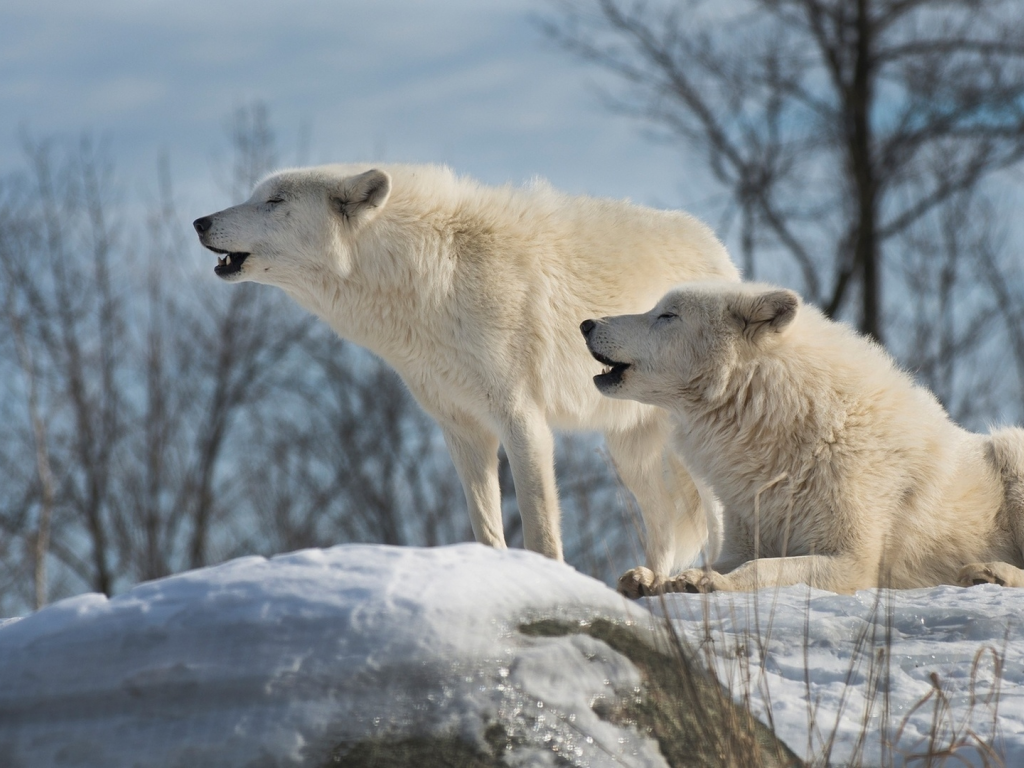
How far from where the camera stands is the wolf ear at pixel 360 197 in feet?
19.5

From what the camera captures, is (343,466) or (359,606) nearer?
(359,606)

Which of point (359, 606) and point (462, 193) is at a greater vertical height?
point (462, 193)

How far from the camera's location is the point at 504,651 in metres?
2.58

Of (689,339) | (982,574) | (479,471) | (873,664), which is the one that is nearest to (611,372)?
(689,339)

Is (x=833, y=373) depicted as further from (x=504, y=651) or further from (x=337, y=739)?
(x=337, y=739)

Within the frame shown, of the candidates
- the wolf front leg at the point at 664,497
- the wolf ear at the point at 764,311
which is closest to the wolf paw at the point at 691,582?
the wolf ear at the point at 764,311

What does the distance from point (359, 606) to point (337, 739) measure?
0.97 ft

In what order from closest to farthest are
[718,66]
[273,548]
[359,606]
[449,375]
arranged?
[359,606] → [449,375] → [718,66] → [273,548]

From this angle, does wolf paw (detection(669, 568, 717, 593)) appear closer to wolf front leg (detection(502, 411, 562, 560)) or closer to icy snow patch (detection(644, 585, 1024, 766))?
icy snow patch (detection(644, 585, 1024, 766))

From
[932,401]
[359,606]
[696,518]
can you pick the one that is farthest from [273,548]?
[359,606]

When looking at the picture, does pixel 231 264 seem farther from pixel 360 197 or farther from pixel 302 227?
pixel 360 197

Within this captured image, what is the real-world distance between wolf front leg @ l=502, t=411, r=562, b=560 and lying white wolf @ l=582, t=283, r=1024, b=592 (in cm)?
86

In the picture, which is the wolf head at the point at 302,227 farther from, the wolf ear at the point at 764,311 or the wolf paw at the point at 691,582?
the wolf paw at the point at 691,582

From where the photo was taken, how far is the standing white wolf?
5.79 m
